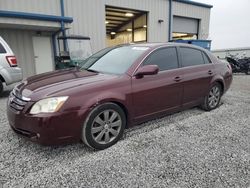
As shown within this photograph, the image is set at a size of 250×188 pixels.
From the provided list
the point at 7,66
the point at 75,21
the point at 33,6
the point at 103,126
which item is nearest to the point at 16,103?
the point at 103,126

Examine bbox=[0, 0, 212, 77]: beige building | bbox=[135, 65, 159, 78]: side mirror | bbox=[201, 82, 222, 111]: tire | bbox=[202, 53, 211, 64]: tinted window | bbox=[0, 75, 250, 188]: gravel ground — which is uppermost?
bbox=[0, 0, 212, 77]: beige building

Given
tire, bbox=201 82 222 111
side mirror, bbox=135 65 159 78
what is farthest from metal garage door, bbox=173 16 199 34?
side mirror, bbox=135 65 159 78

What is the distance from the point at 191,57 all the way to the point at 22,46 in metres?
8.16

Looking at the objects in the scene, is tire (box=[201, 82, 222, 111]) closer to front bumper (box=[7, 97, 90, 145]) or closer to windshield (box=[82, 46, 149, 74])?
windshield (box=[82, 46, 149, 74])

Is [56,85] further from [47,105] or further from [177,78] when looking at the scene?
[177,78]

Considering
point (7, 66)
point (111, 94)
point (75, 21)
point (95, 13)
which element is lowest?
point (111, 94)

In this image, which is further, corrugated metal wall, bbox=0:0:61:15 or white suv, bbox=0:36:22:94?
corrugated metal wall, bbox=0:0:61:15

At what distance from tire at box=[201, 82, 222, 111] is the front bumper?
282cm

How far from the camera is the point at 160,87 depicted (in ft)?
10.4

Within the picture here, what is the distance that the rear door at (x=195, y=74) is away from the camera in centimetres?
364

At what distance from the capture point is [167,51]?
348cm

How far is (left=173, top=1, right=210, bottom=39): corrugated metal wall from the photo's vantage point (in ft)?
46.2

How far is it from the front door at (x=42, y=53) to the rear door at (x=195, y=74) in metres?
7.87

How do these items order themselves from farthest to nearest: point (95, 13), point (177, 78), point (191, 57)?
point (95, 13) < point (191, 57) < point (177, 78)
